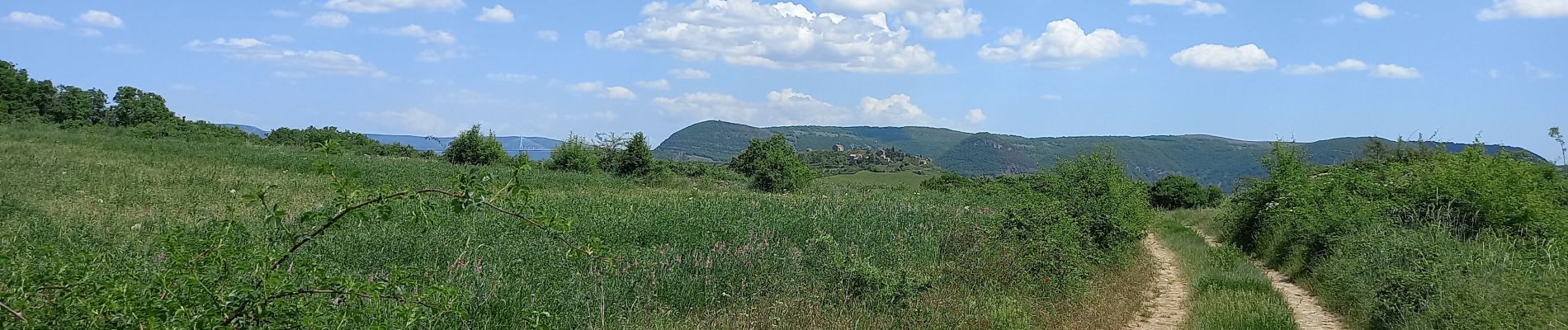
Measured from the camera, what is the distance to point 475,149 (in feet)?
161

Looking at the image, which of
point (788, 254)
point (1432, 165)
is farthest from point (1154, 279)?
point (788, 254)

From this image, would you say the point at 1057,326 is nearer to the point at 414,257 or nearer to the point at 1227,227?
the point at 414,257

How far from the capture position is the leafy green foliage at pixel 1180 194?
47844 millimetres

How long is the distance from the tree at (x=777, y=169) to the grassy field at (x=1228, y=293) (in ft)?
57.7

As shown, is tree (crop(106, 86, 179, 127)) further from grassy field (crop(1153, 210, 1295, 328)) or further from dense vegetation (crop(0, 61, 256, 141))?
grassy field (crop(1153, 210, 1295, 328))

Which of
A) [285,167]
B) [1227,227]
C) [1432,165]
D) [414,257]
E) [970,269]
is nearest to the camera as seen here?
[414,257]

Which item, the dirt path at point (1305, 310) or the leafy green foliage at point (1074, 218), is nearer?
the dirt path at point (1305, 310)

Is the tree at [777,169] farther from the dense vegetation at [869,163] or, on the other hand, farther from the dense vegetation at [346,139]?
the dense vegetation at [869,163]

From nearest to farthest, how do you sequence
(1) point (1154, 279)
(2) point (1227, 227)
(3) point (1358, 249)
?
(3) point (1358, 249) < (1) point (1154, 279) < (2) point (1227, 227)

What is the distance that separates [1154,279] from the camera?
13.3 meters

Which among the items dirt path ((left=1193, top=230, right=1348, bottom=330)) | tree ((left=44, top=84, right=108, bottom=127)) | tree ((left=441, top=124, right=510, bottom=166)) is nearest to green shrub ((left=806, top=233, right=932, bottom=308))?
dirt path ((left=1193, top=230, right=1348, bottom=330))

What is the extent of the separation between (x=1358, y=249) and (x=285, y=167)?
25.4 m

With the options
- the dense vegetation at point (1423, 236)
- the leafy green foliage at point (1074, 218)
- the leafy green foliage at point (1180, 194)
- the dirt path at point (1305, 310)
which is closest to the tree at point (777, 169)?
the leafy green foliage at point (1074, 218)

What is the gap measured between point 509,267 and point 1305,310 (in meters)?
9.49
